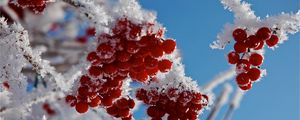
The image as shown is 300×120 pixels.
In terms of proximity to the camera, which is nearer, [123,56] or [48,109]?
[123,56]

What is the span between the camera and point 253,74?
1885 millimetres

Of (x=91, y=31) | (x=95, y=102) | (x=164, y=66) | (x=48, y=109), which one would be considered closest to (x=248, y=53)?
(x=164, y=66)

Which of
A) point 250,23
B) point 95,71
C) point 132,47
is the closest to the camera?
point 132,47

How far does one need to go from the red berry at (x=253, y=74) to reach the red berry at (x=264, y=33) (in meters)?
0.13

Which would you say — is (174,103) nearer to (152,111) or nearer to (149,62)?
(152,111)

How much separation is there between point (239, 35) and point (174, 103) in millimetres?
331

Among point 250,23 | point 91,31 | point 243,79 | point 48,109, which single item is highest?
point 91,31

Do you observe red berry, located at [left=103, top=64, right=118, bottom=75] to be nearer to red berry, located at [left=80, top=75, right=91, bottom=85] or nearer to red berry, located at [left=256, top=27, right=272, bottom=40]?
red berry, located at [left=80, top=75, right=91, bottom=85]

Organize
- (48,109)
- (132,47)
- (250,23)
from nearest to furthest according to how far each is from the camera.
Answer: (132,47) → (250,23) → (48,109)

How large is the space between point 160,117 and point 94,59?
1.11 ft

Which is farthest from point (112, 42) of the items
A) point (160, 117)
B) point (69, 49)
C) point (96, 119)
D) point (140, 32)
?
point (69, 49)

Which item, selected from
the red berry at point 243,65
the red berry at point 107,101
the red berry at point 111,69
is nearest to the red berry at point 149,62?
the red berry at point 111,69

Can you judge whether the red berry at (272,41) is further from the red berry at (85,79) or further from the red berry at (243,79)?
the red berry at (85,79)

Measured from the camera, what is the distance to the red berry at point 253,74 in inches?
74.0
